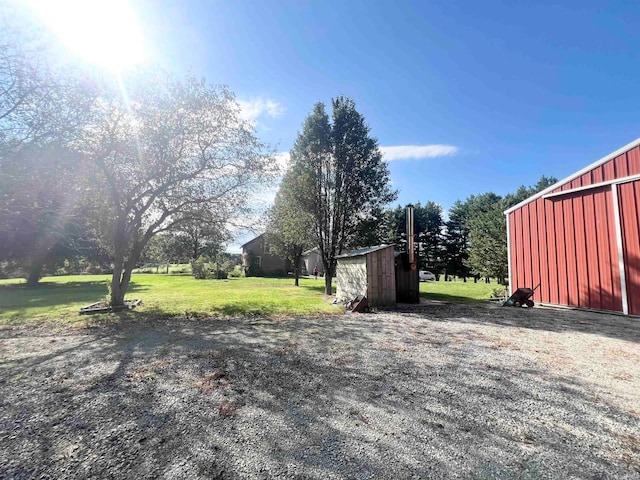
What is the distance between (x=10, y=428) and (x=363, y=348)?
14.6 feet

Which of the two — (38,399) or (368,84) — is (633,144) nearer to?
(368,84)

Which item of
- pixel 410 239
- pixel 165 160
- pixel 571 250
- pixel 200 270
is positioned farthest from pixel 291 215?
pixel 200 270

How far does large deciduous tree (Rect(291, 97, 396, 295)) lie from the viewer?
14.8 m

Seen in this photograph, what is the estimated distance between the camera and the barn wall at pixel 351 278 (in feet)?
34.8

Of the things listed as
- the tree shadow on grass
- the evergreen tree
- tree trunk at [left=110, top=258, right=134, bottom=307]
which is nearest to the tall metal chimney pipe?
the evergreen tree

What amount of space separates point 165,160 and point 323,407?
356 inches

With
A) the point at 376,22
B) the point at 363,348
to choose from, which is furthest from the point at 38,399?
the point at 376,22

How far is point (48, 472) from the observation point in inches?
79.6

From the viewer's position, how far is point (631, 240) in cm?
783

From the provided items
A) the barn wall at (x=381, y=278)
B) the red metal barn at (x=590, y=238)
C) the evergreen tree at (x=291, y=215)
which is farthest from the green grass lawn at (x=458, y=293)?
the evergreen tree at (x=291, y=215)

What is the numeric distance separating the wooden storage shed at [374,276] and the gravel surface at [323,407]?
4511 millimetres

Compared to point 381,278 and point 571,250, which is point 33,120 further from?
point 571,250

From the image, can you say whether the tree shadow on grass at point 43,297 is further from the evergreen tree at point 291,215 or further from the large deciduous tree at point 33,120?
the evergreen tree at point 291,215

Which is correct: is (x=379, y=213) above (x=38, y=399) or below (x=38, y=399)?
above
